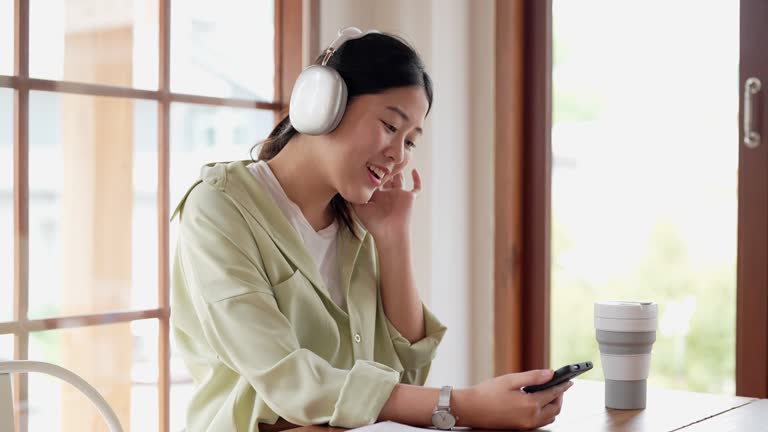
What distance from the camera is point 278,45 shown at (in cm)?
243

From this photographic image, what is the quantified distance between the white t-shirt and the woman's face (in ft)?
0.30

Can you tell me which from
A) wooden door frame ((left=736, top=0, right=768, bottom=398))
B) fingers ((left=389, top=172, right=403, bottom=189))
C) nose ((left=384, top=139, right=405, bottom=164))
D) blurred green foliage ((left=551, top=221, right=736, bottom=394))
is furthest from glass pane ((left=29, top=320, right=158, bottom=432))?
blurred green foliage ((left=551, top=221, right=736, bottom=394))

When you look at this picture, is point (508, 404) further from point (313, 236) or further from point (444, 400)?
point (313, 236)

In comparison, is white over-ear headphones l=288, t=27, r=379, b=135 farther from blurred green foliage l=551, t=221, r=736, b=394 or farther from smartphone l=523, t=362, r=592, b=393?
blurred green foliage l=551, t=221, r=736, b=394

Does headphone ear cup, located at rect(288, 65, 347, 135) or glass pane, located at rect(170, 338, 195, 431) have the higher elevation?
headphone ear cup, located at rect(288, 65, 347, 135)

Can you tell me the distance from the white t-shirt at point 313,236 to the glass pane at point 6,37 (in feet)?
1.75

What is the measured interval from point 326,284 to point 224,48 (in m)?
0.85

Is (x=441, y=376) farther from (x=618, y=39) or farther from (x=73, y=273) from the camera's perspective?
(x=618, y=39)

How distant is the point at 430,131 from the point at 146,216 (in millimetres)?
840

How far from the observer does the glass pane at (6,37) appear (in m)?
1.79

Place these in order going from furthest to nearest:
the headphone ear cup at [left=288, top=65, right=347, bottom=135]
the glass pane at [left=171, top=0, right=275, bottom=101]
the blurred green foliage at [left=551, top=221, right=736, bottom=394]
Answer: the blurred green foliage at [left=551, top=221, right=736, bottom=394], the glass pane at [left=171, top=0, right=275, bottom=101], the headphone ear cup at [left=288, top=65, right=347, bottom=135]

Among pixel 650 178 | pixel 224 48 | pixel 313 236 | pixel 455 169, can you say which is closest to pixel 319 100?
pixel 313 236

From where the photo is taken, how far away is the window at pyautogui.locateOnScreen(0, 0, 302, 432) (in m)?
1.84

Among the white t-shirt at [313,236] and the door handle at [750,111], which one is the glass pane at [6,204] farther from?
the door handle at [750,111]
